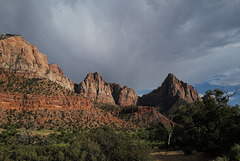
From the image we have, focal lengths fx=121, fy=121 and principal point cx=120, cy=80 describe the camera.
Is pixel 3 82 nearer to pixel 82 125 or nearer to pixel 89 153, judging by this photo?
pixel 82 125

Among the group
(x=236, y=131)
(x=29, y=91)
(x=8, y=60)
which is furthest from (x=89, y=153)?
(x=8, y=60)

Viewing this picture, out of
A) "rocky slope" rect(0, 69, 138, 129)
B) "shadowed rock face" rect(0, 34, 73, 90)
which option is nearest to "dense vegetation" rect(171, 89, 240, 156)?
"rocky slope" rect(0, 69, 138, 129)

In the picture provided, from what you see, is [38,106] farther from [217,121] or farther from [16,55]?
[217,121]

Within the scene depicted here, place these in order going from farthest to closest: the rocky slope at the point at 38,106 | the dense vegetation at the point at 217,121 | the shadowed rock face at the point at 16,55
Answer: the shadowed rock face at the point at 16,55, the rocky slope at the point at 38,106, the dense vegetation at the point at 217,121

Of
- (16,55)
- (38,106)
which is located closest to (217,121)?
(38,106)

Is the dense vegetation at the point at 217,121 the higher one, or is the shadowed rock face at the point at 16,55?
the shadowed rock face at the point at 16,55

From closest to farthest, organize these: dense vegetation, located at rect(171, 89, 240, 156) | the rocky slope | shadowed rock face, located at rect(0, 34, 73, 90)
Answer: dense vegetation, located at rect(171, 89, 240, 156)
the rocky slope
shadowed rock face, located at rect(0, 34, 73, 90)

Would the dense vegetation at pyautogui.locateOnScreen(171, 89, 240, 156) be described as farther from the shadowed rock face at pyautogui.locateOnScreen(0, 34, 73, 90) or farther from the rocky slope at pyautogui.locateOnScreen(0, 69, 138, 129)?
the shadowed rock face at pyautogui.locateOnScreen(0, 34, 73, 90)

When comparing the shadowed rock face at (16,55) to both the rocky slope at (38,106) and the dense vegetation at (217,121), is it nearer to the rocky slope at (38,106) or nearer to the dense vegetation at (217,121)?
the rocky slope at (38,106)

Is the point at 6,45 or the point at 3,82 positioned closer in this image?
the point at 3,82

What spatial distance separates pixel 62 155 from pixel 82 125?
5397 cm

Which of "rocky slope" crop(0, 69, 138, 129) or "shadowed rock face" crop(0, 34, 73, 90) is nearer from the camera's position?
"rocky slope" crop(0, 69, 138, 129)

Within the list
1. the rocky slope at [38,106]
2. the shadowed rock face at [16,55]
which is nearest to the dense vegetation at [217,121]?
the rocky slope at [38,106]

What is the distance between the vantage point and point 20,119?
54438mm
